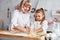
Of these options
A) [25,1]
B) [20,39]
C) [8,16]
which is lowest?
[20,39]

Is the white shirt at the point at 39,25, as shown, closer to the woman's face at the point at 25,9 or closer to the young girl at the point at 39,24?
the young girl at the point at 39,24

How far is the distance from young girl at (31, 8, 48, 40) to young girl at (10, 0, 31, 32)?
6 centimetres

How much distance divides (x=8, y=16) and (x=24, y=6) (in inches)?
6.2

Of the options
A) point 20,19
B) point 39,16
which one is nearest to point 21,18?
point 20,19

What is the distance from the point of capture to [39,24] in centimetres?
113

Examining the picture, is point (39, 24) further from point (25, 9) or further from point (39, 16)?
point (25, 9)

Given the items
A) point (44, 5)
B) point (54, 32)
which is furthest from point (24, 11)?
point (54, 32)

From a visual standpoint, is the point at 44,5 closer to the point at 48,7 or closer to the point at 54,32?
the point at 48,7

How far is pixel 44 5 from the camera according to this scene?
112 centimetres

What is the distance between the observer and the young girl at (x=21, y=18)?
1.14 m

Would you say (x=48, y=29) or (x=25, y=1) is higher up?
(x=25, y=1)

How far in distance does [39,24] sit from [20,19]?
164mm

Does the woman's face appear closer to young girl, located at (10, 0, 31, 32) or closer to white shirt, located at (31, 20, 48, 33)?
young girl, located at (10, 0, 31, 32)

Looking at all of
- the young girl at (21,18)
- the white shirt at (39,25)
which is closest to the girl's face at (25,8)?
the young girl at (21,18)
